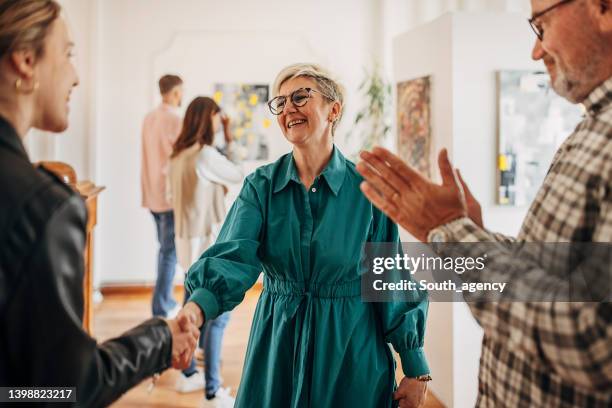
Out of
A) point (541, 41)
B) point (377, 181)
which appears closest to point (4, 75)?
point (377, 181)

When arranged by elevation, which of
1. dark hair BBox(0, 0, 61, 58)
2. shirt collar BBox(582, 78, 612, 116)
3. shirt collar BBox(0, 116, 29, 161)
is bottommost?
shirt collar BBox(0, 116, 29, 161)

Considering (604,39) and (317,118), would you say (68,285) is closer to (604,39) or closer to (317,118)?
(604,39)

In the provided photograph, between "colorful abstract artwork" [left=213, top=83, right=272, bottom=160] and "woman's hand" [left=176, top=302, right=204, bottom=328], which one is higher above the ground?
"colorful abstract artwork" [left=213, top=83, right=272, bottom=160]

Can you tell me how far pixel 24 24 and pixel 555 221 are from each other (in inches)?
38.8

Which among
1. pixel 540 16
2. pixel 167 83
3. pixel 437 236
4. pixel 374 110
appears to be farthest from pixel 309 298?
pixel 374 110

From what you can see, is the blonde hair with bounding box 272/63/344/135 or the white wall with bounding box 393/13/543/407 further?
the white wall with bounding box 393/13/543/407

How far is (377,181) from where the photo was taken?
1.32 m

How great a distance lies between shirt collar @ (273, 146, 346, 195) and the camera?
76.4 inches

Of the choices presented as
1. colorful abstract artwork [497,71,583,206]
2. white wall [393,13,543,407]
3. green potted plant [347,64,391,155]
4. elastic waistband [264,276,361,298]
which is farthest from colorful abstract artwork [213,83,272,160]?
elastic waistband [264,276,361,298]

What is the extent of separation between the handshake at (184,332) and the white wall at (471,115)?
2.06 metres

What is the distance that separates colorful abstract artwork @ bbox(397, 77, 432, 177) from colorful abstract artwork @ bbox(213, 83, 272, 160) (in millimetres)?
2541

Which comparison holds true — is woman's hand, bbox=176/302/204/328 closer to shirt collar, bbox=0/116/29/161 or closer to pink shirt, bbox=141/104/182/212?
shirt collar, bbox=0/116/29/161

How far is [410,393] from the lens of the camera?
1.92 m

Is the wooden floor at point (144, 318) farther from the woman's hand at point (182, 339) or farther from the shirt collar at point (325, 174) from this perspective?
the woman's hand at point (182, 339)
